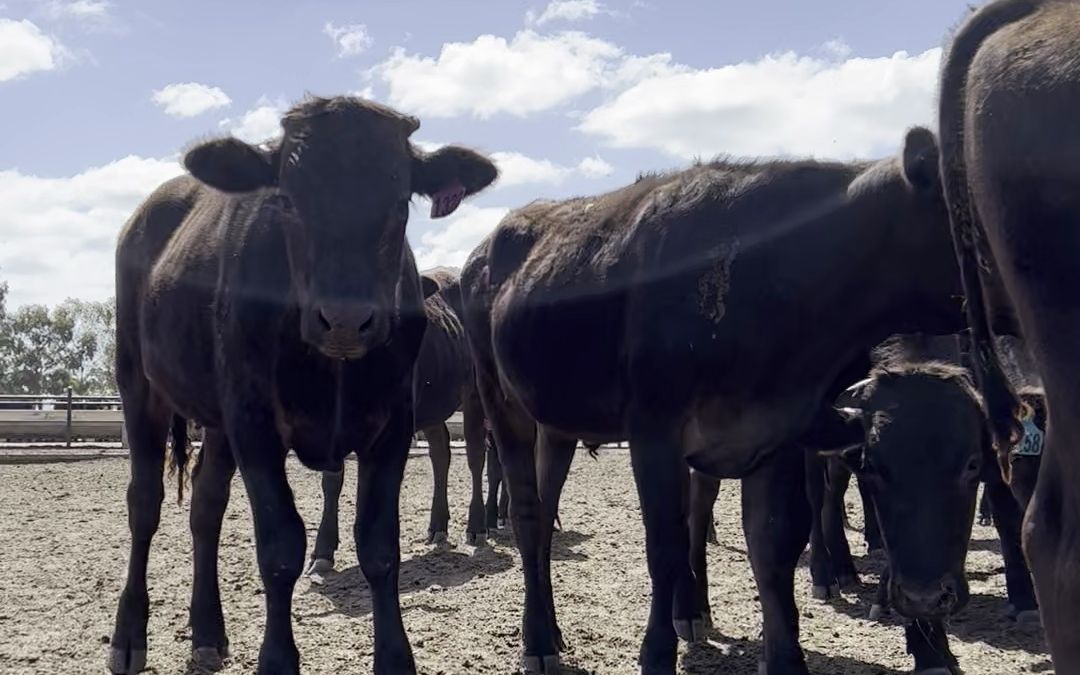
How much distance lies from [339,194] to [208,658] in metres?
2.66

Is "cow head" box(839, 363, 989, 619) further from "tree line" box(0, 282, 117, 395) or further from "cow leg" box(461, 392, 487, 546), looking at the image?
"tree line" box(0, 282, 117, 395)

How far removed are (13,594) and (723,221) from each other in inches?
213

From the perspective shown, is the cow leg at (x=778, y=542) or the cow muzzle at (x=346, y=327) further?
the cow leg at (x=778, y=542)

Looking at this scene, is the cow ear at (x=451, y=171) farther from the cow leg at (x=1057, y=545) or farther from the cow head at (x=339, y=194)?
the cow leg at (x=1057, y=545)

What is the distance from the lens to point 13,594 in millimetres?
7664

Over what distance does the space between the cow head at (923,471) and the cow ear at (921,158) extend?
1.00 metres

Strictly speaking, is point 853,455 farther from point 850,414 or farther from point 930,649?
point 930,649

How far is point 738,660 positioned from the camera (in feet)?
20.1

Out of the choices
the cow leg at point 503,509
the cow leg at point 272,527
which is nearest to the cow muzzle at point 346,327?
the cow leg at point 272,527


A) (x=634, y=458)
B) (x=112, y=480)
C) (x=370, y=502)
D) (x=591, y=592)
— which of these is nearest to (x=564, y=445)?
(x=591, y=592)

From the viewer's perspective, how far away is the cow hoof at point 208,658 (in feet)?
19.0

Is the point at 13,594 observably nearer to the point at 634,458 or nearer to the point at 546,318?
the point at 546,318

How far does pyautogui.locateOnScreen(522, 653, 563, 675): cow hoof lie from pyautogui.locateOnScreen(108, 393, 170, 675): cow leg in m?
1.95

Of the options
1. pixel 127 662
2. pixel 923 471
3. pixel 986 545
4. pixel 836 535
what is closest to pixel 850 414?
Answer: pixel 923 471
